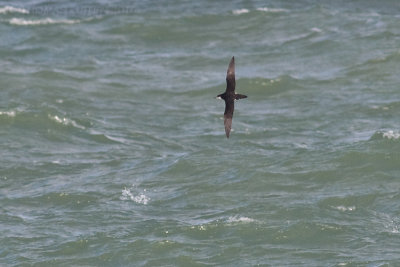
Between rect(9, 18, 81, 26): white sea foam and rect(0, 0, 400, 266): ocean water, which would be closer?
rect(0, 0, 400, 266): ocean water

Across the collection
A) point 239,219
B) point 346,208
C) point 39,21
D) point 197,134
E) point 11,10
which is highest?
point 11,10

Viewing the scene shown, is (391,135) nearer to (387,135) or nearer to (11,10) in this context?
(387,135)

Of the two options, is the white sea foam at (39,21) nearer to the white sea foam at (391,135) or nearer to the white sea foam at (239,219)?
the white sea foam at (391,135)

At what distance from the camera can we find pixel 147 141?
3159 centimetres

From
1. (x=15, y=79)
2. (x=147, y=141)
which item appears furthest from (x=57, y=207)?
(x=15, y=79)

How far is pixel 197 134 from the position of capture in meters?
32.0

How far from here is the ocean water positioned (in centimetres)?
2516

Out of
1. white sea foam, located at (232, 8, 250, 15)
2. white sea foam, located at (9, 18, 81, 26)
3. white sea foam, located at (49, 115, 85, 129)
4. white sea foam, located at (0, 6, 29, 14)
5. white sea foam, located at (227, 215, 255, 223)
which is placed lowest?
white sea foam, located at (227, 215, 255, 223)

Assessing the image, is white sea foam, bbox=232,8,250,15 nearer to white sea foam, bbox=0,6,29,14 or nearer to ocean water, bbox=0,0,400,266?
ocean water, bbox=0,0,400,266

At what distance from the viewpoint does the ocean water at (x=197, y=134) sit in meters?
25.2

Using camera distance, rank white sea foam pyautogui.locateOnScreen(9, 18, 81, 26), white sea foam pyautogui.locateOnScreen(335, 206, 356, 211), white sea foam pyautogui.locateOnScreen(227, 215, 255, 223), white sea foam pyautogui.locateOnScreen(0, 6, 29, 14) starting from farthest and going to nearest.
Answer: white sea foam pyautogui.locateOnScreen(0, 6, 29, 14), white sea foam pyautogui.locateOnScreen(9, 18, 81, 26), white sea foam pyautogui.locateOnScreen(335, 206, 356, 211), white sea foam pyautogui.locateOnScreen(227, 215, 255, 223)

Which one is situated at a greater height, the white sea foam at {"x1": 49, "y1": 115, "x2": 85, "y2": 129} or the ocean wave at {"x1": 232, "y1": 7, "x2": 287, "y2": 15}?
the ocean wave at {"x1": 232, "y1": 7, "x2": 287, "y2": 15}

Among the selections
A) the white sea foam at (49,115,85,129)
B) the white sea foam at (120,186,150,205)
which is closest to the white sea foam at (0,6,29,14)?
the white sea foam at (49,115,85,129)

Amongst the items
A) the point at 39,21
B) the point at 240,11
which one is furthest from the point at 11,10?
the point at 240,11
